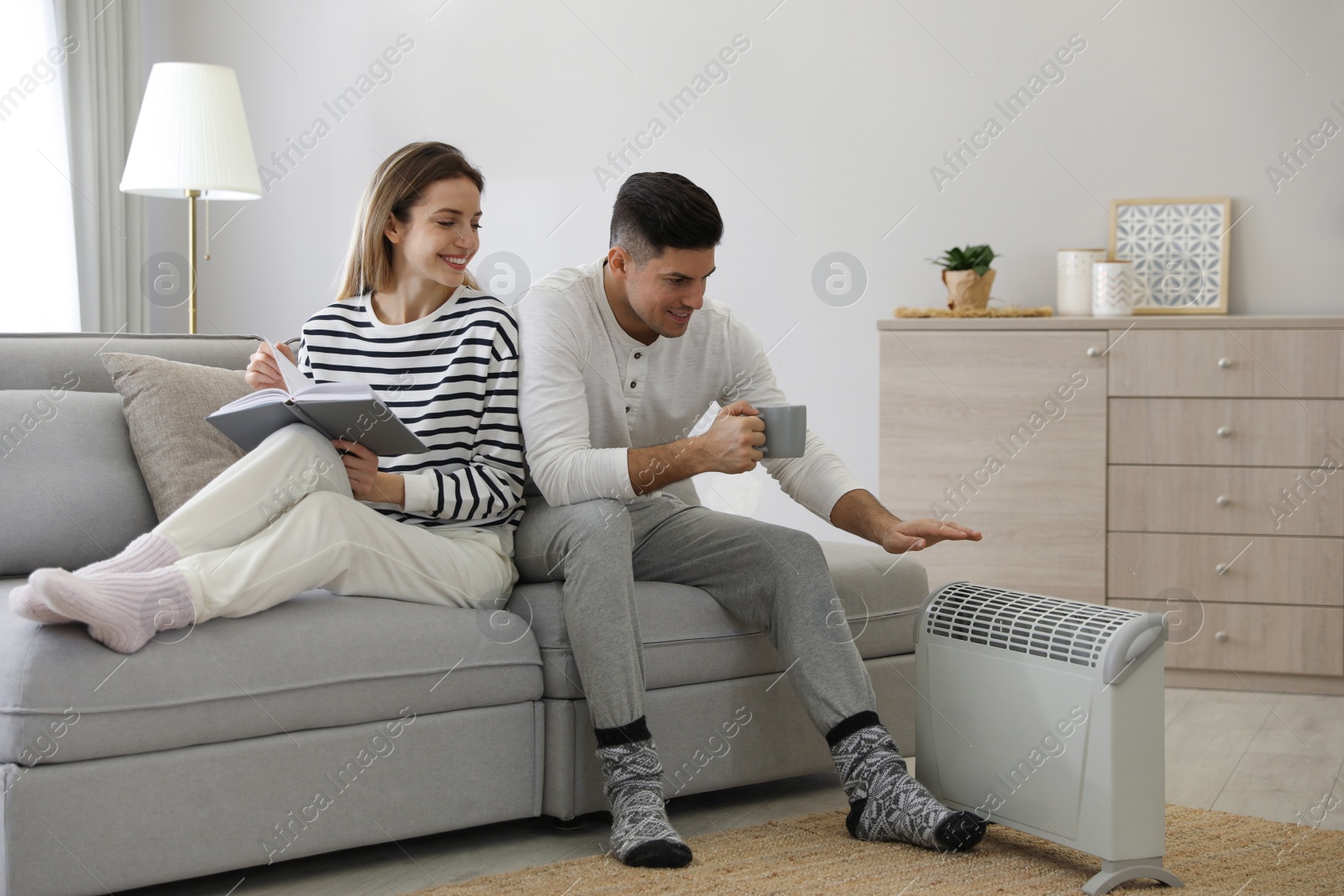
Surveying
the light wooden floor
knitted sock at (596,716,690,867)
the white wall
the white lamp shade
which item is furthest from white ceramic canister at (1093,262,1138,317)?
the white lamp shade

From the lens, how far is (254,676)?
170 cm

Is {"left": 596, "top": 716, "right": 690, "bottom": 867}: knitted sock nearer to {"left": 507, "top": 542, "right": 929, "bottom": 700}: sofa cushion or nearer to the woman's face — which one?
{"left": 507, "top": 542, "right": 929, "bottom": 700}: sofa cushion

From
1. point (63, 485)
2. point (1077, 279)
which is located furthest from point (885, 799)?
Answer: point (1077, 279)

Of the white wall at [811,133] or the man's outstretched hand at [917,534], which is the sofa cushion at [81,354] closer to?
the man's outstretched hand at [917,534]

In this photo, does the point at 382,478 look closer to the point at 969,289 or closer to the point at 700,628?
the point at 700,628

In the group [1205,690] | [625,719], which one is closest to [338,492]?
[625,719]

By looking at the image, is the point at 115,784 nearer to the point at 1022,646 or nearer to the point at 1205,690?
the point at 1022,646

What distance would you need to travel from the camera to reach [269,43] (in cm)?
464

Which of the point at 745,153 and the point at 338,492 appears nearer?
Result: the point at 338,492

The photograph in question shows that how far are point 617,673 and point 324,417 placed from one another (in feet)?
1.83

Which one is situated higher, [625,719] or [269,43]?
[269,43]

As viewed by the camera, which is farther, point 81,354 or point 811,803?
point 81,354

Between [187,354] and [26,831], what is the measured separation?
3.57 ft

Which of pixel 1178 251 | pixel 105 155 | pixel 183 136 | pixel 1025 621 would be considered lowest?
pixel 1025 621
